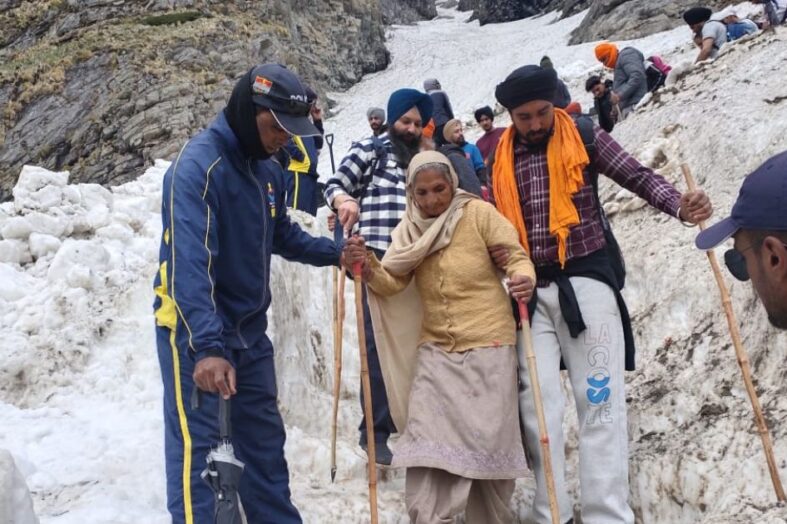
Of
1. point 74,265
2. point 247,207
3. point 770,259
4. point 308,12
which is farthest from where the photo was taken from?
point 308,12

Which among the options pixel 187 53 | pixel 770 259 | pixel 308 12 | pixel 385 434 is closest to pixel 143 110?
pixel 187 53

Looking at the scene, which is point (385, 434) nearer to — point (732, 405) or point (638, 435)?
point (638, 435)

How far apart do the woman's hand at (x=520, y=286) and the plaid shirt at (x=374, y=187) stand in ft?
3.82

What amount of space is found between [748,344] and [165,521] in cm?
328

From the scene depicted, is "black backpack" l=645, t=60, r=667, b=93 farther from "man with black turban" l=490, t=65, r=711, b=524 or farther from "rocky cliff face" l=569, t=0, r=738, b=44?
"rocky cliff face" l=569, t=0, r=738, b=44

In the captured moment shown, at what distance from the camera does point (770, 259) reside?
191 cm

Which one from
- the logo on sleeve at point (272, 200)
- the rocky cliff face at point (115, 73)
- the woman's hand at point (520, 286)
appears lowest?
the woman's hand at point (520, 286)

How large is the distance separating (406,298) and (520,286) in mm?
746

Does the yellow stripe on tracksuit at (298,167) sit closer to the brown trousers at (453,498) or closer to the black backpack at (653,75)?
the brown trousers at (453,498)

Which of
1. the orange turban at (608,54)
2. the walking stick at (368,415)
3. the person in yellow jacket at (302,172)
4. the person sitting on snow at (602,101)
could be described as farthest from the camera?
the orange turban at (608,54)

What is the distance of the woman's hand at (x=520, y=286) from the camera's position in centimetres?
383

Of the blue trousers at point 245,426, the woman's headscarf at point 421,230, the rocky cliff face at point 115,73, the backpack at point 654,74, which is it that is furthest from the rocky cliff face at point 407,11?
the blue trousers at point 245,426

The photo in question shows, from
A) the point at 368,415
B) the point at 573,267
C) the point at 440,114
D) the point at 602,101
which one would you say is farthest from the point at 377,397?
the point at 602,101

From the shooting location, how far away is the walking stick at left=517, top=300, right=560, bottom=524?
11.9 feet
